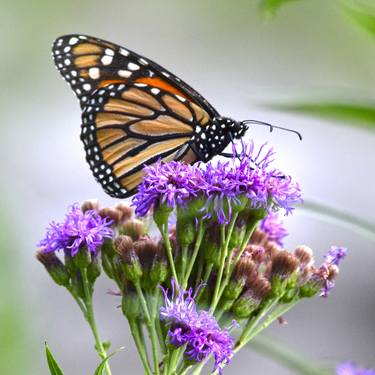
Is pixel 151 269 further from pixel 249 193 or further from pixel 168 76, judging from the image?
pixel 168 76

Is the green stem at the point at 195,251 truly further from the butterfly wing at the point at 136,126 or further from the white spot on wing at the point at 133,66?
the white spot on wing at the point at 133,66

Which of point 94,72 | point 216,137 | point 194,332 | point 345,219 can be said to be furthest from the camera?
point 94,72

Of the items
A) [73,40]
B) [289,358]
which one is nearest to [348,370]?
[289,358]

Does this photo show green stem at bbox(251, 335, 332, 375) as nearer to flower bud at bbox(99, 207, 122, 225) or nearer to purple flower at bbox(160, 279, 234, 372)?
purple flower at bbox(160, 279, 234, 372)

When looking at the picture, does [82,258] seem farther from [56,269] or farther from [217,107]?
[217,107]

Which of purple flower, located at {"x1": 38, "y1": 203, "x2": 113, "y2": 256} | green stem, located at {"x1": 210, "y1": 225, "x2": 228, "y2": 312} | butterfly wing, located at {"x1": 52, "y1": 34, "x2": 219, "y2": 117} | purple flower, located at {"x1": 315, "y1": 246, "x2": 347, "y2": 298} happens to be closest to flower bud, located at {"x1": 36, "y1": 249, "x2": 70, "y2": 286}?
purple flower, located at {"x1": 38, "y1": 203, "x2": 113, "y2": 256}

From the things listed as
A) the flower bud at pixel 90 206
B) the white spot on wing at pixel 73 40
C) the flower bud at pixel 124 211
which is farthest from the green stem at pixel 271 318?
the white spot on wing at pixel 73 40

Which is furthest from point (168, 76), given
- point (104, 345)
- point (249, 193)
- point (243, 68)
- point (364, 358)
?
point (243, 68)
